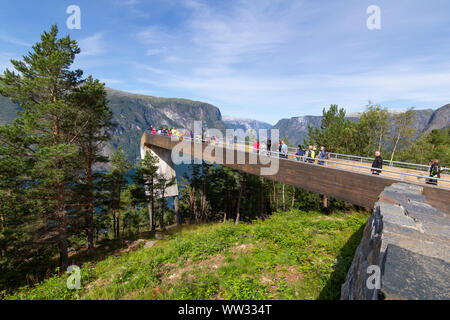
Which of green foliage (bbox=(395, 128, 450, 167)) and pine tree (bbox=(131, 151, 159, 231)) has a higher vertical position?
green foliage (bbox=(395, 128, 450, 167))

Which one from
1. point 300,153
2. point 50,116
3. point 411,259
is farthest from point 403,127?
point 50,116

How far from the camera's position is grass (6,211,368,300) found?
5391 millimetres

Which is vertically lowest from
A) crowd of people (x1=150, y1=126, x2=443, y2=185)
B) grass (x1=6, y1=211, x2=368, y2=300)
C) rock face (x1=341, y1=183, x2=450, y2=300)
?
grass (x1=6, y1=211, x2=368, y2=300)

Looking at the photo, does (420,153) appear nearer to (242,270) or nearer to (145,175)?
(242,270)

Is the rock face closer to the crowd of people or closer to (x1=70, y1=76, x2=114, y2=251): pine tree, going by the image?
the crowd of people

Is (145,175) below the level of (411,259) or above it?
below

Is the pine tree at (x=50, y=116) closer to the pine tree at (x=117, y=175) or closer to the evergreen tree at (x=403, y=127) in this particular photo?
the pine tree at (x=117, y=175)

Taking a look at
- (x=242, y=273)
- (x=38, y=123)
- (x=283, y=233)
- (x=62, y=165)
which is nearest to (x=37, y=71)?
(x=38, y=123)

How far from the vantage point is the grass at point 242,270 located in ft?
17.7

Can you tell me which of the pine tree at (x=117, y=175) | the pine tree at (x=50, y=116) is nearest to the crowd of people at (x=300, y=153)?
the pine tree at (x=117, y=175)

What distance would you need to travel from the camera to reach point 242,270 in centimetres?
643

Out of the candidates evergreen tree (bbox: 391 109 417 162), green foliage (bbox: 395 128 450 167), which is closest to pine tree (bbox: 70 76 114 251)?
evergreen tree (bbox: 391 109 417 162)
